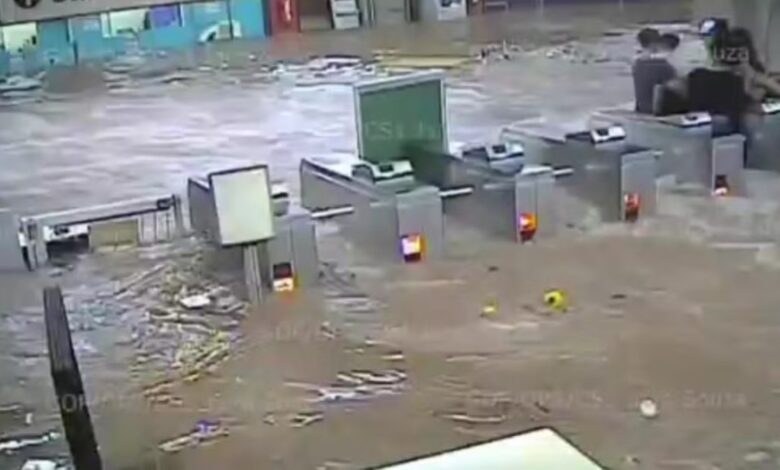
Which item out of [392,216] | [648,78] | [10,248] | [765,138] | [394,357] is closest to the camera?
[394,357]

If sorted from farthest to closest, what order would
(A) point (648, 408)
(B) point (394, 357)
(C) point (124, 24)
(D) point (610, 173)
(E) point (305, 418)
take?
1. (C) point (124, 24)
2. (D) point (610, 173)
3. (B) point (394, 357)
4. (E) point (305, 418)
5. (A) point (648, 408)

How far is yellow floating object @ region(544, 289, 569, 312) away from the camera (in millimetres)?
5968

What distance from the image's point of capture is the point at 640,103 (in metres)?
9.54

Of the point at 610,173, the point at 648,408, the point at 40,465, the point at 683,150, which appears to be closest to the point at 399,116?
the point at 610,173

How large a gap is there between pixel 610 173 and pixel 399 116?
4.52ft

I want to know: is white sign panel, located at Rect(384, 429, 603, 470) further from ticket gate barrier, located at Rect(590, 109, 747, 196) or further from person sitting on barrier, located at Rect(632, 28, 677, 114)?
person sitting on barrier, located at Rect(632, 28, 677, 114)

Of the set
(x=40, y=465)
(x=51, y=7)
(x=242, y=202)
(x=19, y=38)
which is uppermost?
(x=51, y=7)

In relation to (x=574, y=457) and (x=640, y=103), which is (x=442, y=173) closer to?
(x=640, y=103)

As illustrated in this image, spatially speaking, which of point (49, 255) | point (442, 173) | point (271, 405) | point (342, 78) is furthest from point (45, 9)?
point (342, 78)

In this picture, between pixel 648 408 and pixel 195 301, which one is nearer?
pixel 648 408

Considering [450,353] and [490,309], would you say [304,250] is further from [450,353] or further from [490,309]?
[450,353]

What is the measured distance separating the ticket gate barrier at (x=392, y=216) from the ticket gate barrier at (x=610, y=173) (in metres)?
0.98

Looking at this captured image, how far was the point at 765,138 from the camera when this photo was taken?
27.1ft

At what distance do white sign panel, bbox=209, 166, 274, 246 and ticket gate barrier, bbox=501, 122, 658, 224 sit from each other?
7.00 feet
